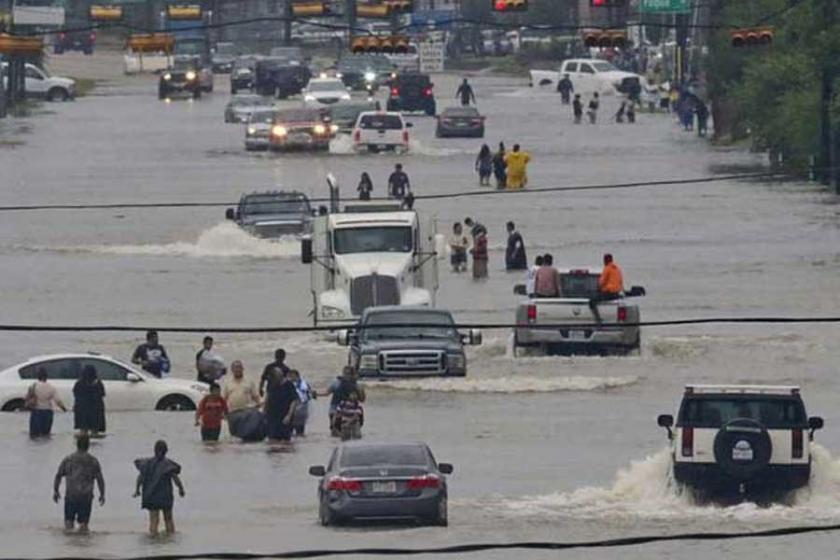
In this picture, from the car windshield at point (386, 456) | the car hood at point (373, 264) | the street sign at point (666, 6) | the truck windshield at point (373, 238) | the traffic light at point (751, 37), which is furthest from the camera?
the street sign at point (666, 6)

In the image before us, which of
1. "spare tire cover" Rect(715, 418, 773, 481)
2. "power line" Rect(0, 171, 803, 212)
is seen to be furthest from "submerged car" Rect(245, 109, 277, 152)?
"spare tire cover" Rect(715, 418, 773, 481)

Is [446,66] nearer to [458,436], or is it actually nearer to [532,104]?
[532,104]

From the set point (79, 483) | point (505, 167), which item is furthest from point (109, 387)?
point (505, 167)

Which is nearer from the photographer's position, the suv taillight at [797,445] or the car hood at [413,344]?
the suv taillight at [797,445]

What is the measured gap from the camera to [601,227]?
2753 inches

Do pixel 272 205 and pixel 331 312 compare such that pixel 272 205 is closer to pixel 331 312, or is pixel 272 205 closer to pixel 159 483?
pixel 331 312

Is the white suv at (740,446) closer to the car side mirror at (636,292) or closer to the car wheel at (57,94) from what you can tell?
the car side mirror at (636,292)

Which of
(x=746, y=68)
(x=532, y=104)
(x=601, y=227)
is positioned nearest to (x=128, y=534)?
(x=601, y=227)

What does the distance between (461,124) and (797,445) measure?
64.7 meters

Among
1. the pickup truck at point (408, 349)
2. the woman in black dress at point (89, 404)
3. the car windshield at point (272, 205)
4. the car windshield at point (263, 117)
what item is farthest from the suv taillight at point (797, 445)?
the car windshield at point (263, 117)

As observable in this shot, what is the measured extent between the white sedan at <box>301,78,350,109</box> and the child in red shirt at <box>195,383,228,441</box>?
65.6 meters

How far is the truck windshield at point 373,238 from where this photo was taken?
166 ft

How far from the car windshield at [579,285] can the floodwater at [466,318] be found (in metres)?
1.04

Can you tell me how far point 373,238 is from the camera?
50.6 meters
